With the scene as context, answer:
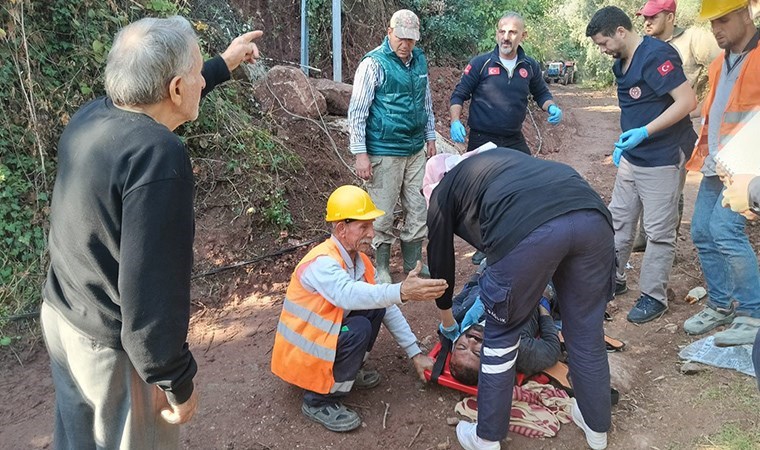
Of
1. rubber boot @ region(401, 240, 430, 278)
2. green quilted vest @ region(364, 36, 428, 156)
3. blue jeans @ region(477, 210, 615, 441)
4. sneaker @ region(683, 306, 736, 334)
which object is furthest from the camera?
rubber boot @ region(401, 240, 430, 278)

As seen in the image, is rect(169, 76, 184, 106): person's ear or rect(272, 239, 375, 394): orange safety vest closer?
rect(169, 76, 184, 106): person's ear

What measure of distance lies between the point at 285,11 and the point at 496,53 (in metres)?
4.42

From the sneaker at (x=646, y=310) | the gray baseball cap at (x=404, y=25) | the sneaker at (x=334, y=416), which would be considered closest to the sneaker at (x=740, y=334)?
the sneaker at (x=646, y=310)

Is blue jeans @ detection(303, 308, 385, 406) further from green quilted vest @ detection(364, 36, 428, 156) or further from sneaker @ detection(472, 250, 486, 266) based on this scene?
sneaker @ detection(472, 250, 486, 266)

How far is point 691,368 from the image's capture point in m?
3.32

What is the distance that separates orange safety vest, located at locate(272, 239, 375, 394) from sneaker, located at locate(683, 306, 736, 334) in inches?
95.4

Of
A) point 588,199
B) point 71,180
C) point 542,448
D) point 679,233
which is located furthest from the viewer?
point 679,233

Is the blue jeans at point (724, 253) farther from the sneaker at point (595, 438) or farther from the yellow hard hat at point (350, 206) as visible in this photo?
the yellow hard hat at point (350, 206)

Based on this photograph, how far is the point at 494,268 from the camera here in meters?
2.36

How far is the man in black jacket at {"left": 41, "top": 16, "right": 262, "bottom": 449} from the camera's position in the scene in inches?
59.3

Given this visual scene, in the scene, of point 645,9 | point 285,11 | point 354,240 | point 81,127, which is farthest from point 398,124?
point 285,11

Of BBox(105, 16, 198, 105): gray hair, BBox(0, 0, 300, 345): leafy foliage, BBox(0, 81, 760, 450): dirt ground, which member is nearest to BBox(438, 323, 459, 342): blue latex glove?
BBox(0, 81, 760, 450): dirt ground

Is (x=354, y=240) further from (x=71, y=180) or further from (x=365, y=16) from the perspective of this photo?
(x=365, y=16)

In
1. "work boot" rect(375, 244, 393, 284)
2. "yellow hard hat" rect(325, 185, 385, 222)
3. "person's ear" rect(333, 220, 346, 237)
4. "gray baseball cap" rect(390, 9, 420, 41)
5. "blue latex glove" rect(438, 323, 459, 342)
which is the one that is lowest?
"work boot" rect(375, 244, 393, 284)
